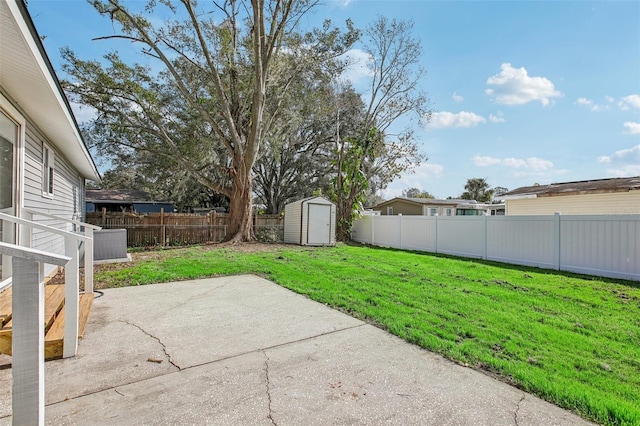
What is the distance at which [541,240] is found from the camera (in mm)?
8242

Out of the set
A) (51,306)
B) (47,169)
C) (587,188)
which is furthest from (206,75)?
(587,188)

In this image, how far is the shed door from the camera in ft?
43.7

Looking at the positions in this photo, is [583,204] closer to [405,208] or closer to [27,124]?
[405,208]

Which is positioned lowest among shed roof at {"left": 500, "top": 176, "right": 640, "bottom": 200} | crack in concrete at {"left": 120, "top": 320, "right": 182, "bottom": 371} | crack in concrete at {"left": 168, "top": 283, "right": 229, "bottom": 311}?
crack in concrete at {"left": 168, "top": 283, "right": 229, "bottom": 311}

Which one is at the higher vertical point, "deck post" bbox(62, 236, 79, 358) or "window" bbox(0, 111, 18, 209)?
"window" bbox(0, 111, 18, 209)

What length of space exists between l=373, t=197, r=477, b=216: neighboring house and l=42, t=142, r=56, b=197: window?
2350cm

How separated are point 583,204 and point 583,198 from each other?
257 mm

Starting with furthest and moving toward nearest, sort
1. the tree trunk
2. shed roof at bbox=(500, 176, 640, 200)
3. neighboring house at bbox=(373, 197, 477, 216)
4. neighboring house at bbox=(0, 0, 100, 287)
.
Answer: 1. neighboring house at bbox=(373, 197, 477, 216)
2. the tree trunk
3. shed roof at bbox=(500, 176, 640, 200)
4. neighboring house at bbox=(0, 0, 100, 287)

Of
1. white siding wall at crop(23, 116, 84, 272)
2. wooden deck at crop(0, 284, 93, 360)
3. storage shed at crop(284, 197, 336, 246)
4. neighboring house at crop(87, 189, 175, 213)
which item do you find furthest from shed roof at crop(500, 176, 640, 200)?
neighboring house at crop(87, 189, 175, 213)

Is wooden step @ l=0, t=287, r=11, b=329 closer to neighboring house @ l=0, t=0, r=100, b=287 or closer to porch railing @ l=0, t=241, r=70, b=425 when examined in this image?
neighboring house @ l=0, t=0, r=100, b=287

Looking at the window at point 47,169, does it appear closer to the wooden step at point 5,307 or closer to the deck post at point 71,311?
the wooden step at point 5,307

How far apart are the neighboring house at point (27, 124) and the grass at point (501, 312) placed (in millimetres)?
1967

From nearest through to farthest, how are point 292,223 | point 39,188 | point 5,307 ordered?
point 5,307 → point 39,188 → point 292,223

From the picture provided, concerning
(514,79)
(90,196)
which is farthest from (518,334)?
(90,196)
